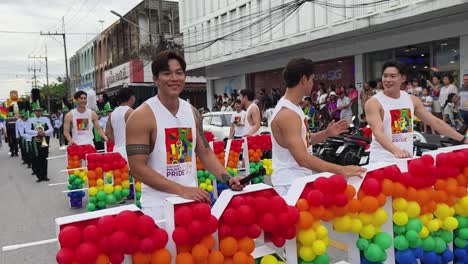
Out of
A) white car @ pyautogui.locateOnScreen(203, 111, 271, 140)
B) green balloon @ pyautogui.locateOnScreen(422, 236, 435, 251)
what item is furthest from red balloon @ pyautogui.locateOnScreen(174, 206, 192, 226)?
white car @ pyautogui.locateOnScreen(203, 111, 271, 140)

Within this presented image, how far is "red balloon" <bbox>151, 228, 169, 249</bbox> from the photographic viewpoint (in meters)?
2.25

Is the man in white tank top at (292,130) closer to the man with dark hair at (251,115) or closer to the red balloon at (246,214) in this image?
the red balloon at (246,214)

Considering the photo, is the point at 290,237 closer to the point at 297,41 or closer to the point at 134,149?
the point at 134,149

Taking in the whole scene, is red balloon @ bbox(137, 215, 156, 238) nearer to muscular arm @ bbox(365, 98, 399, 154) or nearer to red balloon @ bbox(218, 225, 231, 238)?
red balloon @ bbox(218, 225, 231, 238)

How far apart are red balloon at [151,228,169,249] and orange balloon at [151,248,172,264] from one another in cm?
3

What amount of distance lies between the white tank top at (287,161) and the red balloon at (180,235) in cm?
142

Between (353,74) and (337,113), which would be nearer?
(337,113)

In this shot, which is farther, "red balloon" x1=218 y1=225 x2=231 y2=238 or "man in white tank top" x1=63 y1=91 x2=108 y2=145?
"man in white tank top" x1=63 y1=91 x2=108 y2=145

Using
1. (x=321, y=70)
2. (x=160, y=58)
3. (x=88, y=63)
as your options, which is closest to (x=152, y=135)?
(x=160, y=58)

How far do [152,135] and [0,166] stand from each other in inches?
607

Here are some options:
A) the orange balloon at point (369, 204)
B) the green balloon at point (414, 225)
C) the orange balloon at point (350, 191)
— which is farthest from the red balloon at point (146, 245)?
the green balloon at point (414, 225)

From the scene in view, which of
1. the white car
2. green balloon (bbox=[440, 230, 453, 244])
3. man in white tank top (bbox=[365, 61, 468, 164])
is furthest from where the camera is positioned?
the white car

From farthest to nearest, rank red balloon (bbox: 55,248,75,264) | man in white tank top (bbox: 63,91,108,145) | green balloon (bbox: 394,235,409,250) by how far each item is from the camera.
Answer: man in white tank top (bbox: 63,91,108,145) → green balloon (bbox: 394,235,409,250) → red balloon (bbox: 55,248,75,264)

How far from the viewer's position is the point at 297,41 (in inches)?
720
